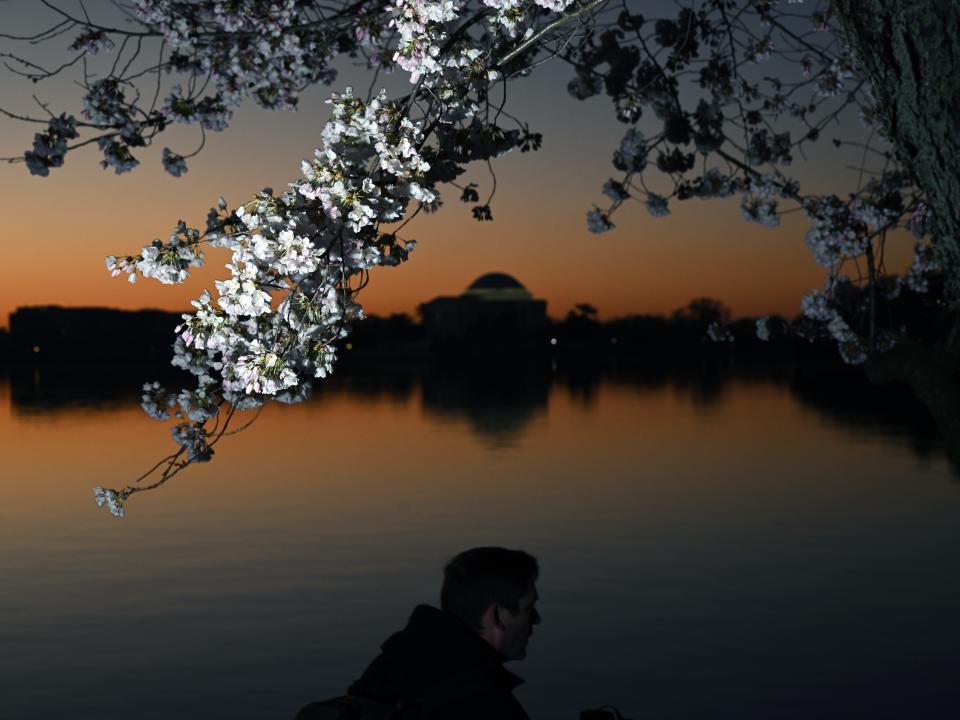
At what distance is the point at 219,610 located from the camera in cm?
1717

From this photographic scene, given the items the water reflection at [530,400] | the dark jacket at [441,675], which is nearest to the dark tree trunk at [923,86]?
the dark jacket at [441,675]

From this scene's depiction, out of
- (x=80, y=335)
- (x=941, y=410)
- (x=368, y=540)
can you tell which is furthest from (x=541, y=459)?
(x=80, y=335)

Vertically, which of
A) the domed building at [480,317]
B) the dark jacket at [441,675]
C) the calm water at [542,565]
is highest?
the domed building at [480,317]

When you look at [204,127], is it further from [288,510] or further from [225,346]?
[288,510]

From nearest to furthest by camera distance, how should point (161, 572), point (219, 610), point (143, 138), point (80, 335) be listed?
point (143, 138) < point (219, 610) < point (161, 572) < point (80, 335)

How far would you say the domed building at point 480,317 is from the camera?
600ft

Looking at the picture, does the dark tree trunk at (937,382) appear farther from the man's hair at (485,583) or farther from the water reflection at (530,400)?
the water reflection at (530,400)

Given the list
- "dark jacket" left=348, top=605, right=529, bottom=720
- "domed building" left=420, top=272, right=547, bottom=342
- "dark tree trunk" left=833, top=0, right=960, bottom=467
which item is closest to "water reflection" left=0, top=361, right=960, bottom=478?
"dark tree trunk" left=833, top=0, right=960, bottom=467

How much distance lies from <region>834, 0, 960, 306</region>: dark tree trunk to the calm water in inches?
345

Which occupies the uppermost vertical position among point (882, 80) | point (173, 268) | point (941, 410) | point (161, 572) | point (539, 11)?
point (539, 11)

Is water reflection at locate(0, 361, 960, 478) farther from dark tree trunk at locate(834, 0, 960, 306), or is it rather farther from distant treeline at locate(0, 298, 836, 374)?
distant treeline at locate(0, 298, 836, 374)

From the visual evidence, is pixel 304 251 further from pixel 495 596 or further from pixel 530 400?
pixel 530 400

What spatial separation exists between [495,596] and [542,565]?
1648 centimetres

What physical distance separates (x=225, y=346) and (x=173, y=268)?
1.14 ft
